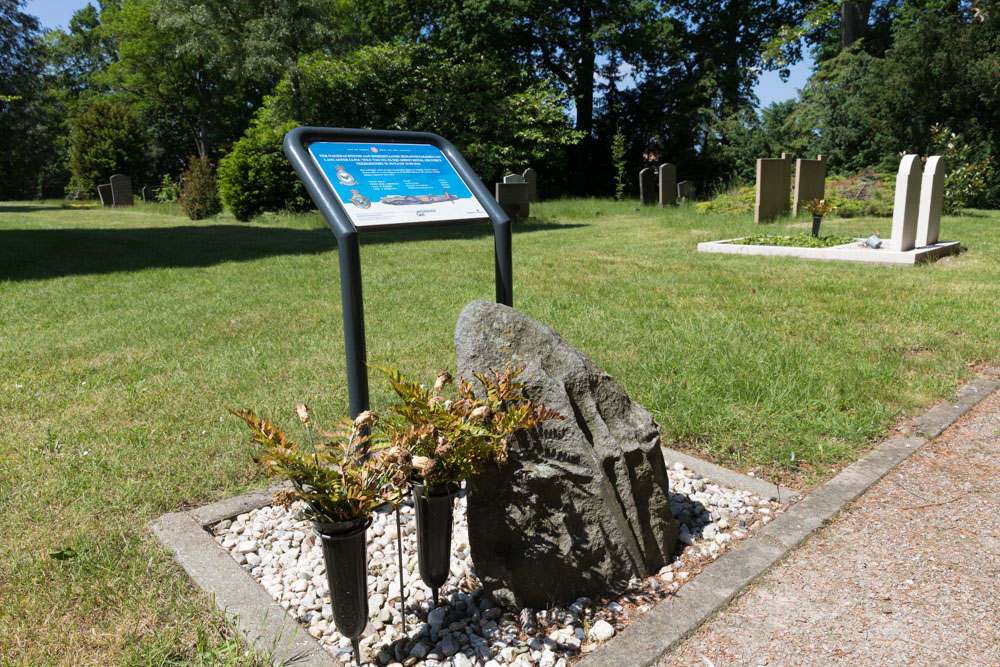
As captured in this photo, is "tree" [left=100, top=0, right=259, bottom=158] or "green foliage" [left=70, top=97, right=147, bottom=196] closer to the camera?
"green foliage" [left=70, top=97, right=147, bottom=196]

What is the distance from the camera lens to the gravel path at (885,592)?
6.48ft

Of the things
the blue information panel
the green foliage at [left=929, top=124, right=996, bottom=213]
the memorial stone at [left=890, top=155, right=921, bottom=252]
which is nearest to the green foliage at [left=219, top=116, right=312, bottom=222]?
the memorial stone at [left=890, top=155, right=921, bottom=252]

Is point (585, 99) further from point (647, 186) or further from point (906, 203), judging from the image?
point (906, 203)

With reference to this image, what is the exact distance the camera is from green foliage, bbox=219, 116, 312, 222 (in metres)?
17.1

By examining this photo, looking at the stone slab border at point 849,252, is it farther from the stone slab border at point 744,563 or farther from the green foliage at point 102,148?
the green foliage at point 102,148

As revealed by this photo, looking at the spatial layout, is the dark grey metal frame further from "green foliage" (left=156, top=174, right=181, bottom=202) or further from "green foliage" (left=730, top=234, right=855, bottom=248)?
"green foliage" (left=156, top=174, right=181, bottom=202)

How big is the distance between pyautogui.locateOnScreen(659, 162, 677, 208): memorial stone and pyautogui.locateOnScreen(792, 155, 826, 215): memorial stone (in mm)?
4998

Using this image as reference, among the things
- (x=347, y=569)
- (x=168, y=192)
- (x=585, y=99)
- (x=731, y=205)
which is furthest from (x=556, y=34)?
(x=347, y=569)

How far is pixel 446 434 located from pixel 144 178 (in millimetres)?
33930

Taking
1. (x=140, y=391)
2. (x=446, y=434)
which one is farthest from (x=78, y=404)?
(x=446, y=434)

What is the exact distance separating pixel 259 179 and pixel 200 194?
2.95m

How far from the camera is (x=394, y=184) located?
2752 mm

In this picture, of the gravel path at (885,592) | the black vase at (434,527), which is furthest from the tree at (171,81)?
the gravel path at (885,592)

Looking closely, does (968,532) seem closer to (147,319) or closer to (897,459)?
(897,459)
